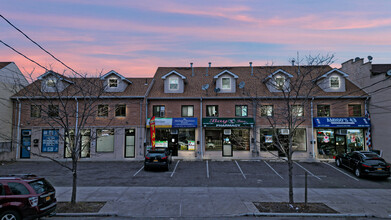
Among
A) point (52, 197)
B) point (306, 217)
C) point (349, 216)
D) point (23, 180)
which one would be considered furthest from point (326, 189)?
point (23, 180)

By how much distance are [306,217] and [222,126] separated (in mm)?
13346

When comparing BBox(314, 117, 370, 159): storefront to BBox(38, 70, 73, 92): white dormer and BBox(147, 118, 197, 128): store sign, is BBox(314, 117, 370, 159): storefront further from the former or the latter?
BBox(38, 70, 73, 92): white dormer

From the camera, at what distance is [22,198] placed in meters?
7.55

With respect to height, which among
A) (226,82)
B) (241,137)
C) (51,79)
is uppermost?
(226,82)

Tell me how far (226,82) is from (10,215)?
20.5 meters

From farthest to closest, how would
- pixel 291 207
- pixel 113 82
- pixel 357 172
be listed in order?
pixel 113 82
pixel 357 172
pixel 291 207

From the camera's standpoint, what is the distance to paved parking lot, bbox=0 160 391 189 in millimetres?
14828

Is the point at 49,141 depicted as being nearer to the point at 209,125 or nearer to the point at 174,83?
the point at 174,83

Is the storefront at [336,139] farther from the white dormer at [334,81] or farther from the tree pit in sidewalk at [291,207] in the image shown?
the tree pit in sidewalk at [291,207]

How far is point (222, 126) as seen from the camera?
22328 mm

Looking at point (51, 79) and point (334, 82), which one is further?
point (334, 82)

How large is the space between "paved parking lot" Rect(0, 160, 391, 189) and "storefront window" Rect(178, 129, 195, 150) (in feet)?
6.68

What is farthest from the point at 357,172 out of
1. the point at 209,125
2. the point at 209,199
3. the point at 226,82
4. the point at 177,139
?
the point at 177,139

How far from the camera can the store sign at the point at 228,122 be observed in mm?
22344
